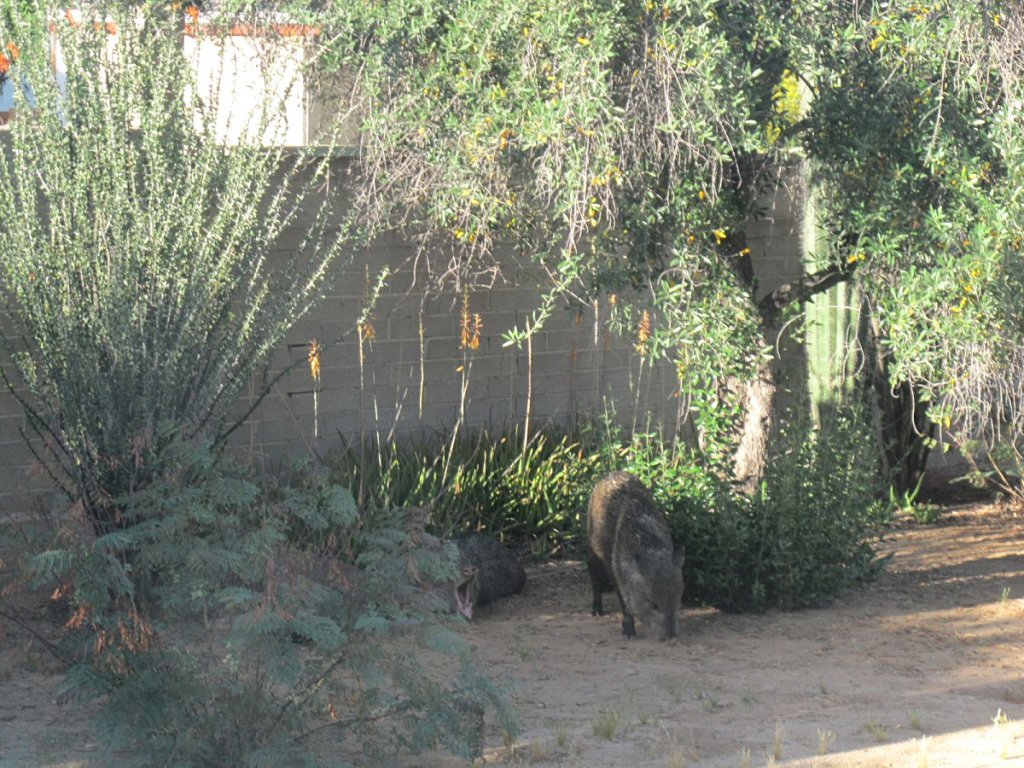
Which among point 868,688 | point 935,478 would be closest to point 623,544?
point 868,688

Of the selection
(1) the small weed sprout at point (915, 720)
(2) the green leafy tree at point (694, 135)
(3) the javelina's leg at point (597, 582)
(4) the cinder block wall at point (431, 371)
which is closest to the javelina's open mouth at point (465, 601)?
(3) the javelina's leg at point (597, 582)

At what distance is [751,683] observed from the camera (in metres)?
6.43

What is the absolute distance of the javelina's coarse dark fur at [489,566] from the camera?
7723 millimetres

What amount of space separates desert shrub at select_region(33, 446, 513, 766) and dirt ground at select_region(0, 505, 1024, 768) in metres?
0.50

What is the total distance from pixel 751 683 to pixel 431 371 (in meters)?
3.49

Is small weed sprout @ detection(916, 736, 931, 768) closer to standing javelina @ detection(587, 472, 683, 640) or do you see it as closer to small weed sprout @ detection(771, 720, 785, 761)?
small weed sprout @ detection(771, 720, 785, 761)

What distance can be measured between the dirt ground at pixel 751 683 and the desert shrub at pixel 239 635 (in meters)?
0.50

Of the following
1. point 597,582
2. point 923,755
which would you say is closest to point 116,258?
point 597,582

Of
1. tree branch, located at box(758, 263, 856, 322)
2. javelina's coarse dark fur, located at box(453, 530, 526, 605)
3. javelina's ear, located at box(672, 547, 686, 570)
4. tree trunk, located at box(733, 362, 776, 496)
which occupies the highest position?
tree branch, located at box(758, 263, 856, 322)

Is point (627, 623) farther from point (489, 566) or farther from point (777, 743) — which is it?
point (777, 743)

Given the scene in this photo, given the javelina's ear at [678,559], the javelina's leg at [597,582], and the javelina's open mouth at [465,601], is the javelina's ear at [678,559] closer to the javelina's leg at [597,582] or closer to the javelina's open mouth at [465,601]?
the javelina's leg at [597,582]

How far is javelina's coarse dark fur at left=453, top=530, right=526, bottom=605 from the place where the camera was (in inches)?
304

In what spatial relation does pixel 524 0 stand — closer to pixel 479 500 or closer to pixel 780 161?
pixel 780 161

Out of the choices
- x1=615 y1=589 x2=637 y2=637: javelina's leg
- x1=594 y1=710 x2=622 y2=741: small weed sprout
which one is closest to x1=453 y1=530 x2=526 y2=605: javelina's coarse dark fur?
x1=615 y1=589 x2=637 y2=637: javelina's leg
